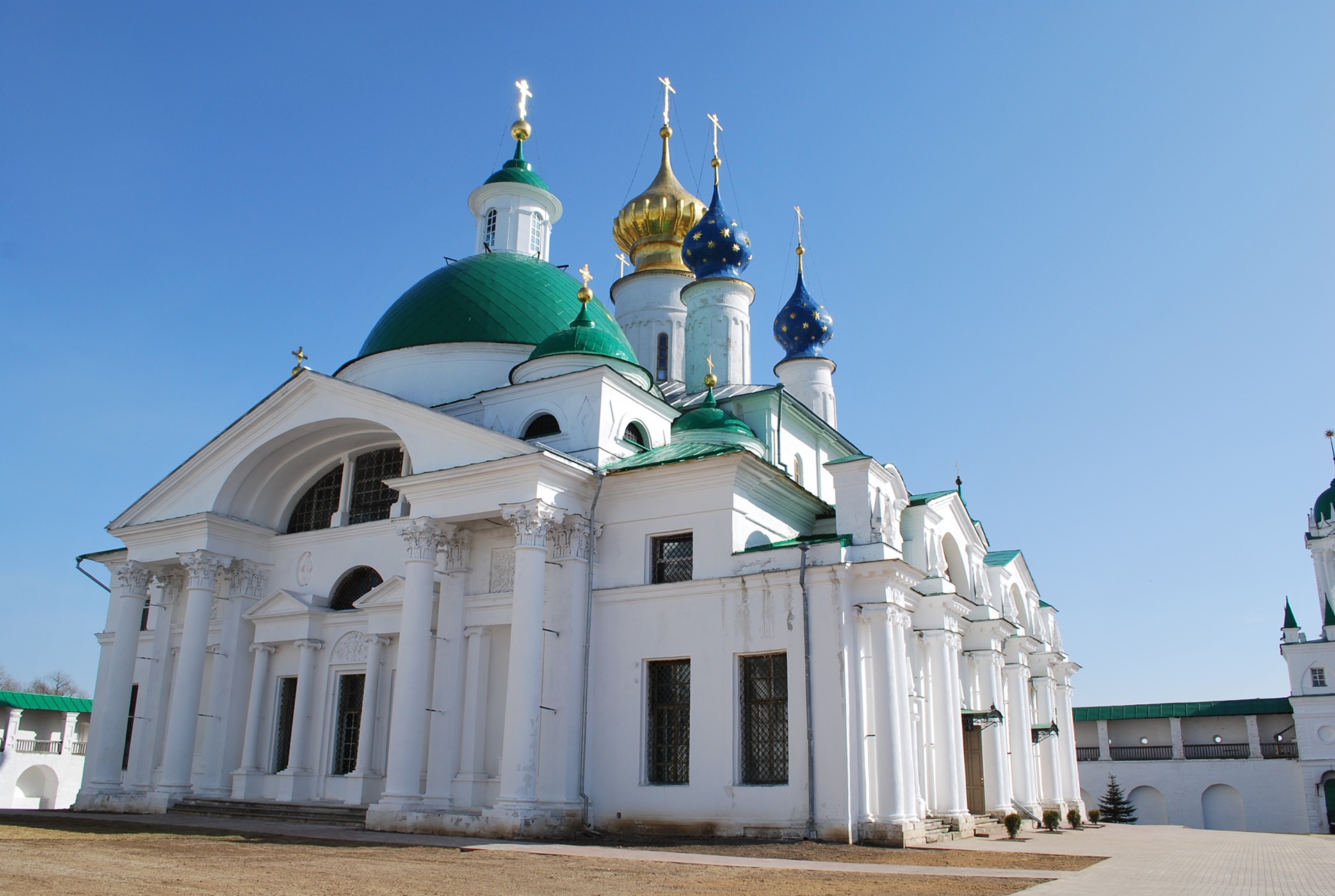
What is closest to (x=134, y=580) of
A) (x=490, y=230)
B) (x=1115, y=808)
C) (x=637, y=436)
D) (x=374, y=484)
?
(x=374, y=484)

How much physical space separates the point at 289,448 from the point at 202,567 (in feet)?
8.54

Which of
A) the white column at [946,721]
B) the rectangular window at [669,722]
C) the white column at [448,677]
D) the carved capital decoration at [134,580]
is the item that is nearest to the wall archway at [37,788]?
the carved capital decoration at [134,580]

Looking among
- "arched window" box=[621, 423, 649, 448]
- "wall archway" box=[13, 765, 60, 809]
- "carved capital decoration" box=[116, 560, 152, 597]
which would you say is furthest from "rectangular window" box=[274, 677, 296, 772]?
"wall archway" box=[13, 765, 60, 809]

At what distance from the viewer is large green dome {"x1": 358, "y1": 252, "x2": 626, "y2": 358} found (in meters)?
19.8

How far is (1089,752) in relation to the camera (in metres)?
37.4

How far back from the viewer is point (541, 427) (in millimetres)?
17406

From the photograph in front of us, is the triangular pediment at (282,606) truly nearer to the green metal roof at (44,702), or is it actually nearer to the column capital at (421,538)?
the column capital at (421,538)

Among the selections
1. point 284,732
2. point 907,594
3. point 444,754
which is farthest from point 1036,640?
point 284,732

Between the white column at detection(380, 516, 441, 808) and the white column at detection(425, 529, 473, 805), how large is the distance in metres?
0.24

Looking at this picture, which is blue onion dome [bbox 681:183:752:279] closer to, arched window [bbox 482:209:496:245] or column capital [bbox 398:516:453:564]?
arched window [bbox 482:209:496:245]

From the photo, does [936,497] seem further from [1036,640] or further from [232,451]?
[232,451]

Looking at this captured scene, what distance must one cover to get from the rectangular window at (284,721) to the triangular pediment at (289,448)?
2972 mm

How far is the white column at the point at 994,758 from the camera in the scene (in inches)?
712

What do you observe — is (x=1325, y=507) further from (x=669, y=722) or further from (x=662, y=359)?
(x=669, y=722)
